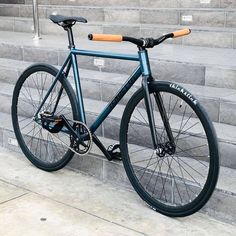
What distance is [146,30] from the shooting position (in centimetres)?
516

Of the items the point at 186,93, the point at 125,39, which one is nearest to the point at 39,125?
the point at 125,39

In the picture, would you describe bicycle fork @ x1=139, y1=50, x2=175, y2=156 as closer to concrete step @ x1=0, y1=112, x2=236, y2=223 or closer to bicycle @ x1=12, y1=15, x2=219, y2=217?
bicycle @ x1=12, y1=15, x2=219, y2=217

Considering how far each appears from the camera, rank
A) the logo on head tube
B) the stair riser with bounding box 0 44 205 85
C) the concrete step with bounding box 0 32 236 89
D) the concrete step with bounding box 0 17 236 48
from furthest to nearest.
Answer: the concrete step with bounding box 0 17 236 48, the stair riser with bounding box 0 44 205 85, the concrete step with bounding box 0 32 236 89, the logo on head tube

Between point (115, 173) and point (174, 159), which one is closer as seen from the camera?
point (174, 159)

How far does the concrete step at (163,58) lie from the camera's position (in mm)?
3783

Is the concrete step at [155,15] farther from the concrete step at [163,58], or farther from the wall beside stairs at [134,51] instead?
the concrete step at [163,58]

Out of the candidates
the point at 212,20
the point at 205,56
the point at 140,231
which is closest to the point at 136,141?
the point at 140,231

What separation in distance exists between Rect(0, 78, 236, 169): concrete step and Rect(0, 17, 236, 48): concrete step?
1.25 metres

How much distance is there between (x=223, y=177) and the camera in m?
2.97

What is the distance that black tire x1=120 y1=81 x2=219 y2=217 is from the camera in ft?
8.87

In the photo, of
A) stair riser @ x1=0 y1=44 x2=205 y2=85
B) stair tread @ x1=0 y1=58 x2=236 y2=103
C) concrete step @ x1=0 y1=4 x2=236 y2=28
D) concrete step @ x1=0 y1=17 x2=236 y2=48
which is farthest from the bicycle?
concrete step @ x1=0 y1=4 x2=236 y2=28

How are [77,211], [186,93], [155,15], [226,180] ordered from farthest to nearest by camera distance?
[155,15]
[77,211]
[226,180]
[186,93]

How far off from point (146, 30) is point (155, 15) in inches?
14.3

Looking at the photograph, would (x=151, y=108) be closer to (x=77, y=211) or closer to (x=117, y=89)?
(x=77, y=211)
